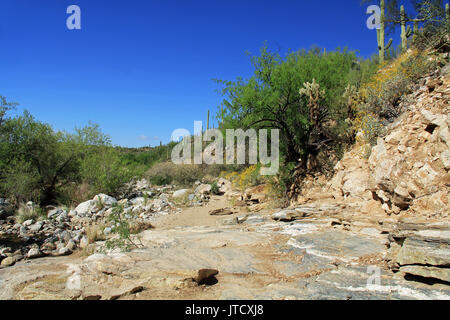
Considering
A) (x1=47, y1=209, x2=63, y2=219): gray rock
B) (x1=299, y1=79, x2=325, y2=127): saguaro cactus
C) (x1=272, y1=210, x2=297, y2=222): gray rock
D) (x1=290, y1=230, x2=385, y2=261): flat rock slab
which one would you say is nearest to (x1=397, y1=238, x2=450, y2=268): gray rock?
(x1=290, y1=230, x2=385, y2=261): flat rock slab

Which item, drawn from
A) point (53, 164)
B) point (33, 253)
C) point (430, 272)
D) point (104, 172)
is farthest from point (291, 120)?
point (53, 164)

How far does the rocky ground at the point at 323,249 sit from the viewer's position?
8.77 ft

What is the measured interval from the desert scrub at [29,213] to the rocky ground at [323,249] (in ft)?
6.16

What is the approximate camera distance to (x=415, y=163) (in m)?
4.60

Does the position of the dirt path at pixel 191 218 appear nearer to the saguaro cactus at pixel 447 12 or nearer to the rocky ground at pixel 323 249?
the rocky ground at pixel 323 249

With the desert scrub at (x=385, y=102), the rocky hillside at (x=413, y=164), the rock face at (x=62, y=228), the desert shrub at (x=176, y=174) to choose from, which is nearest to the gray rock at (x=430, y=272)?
the rocky hillside at (x=413, y=164)

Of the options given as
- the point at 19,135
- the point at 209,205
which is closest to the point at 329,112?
the point at 209,205

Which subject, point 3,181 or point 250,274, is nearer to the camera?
point 250,274

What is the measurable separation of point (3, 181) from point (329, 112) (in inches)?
516

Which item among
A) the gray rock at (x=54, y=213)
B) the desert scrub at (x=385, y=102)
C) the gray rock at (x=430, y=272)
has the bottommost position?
the gray rock at (x=54, y=213)

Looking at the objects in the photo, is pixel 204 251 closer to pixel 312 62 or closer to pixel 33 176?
pixel 312 62

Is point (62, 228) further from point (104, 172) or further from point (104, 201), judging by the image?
point (104, 172)

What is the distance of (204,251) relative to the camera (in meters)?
3.97

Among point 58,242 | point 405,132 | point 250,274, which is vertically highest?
point 405,132
